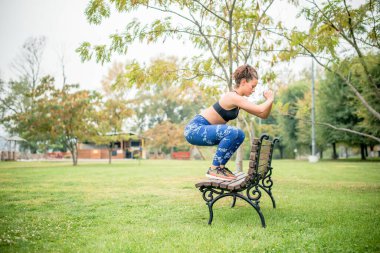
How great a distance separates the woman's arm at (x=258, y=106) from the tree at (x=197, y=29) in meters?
2.34

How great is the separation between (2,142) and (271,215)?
157 ft

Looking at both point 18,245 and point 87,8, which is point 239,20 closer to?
point 87,8

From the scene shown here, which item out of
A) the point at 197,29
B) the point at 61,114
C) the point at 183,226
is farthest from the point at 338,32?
the point at 61,114

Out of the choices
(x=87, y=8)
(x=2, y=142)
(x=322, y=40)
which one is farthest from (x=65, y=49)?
(x=322, y=40)

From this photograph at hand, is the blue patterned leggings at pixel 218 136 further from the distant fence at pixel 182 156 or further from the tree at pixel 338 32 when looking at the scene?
the distant fence at pixel 182 156

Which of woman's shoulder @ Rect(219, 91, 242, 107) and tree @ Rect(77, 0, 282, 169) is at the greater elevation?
tree @ Rect(77, 0, 282, 169)

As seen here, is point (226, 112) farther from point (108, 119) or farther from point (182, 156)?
point (182, 156)

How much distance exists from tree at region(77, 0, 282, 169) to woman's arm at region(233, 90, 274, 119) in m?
2.34

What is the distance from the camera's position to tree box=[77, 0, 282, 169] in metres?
6.01

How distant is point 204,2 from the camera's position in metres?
6.34

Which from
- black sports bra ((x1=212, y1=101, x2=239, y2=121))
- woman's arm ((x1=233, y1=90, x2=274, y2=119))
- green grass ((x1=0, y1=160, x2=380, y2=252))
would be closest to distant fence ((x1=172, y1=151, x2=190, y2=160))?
green grass ((x1=0, y1=160, x2=380, y2=252))

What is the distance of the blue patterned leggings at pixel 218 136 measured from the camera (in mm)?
3986

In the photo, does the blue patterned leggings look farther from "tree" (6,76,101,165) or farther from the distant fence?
the distant fence

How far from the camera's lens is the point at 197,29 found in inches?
262
